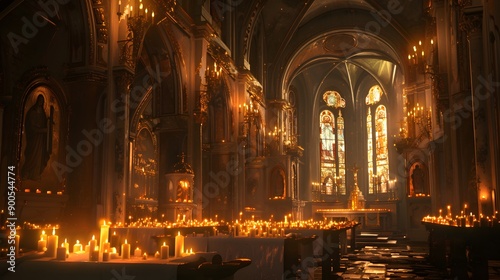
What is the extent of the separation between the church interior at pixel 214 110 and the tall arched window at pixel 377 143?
53 cm

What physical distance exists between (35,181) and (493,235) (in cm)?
1262

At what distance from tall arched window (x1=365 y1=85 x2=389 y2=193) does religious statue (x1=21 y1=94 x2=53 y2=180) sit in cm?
2582

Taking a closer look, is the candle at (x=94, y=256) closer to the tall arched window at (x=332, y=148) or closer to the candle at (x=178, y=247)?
the candle at (x=178, y=247)

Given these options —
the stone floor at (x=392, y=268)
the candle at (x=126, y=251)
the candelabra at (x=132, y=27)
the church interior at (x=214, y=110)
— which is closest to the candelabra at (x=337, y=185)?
the church interior at (x=214, y=110)

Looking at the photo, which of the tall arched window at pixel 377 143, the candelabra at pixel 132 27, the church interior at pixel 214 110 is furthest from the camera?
the tall arched window at pixel 377 143

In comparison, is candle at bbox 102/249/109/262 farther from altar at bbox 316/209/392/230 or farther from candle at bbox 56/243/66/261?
altar at bbox 316/209/392/230

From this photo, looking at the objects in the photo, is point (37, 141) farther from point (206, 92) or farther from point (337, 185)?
point (337, 185)

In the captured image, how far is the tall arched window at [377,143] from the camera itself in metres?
36.7

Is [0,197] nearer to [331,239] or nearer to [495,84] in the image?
[331,239]

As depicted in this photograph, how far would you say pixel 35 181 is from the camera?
15023 millimetres

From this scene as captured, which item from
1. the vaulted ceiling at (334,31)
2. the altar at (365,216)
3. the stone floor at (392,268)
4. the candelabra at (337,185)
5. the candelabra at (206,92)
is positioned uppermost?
the vaulted ceiling at (334,31)

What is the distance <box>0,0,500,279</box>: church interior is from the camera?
1170 cm

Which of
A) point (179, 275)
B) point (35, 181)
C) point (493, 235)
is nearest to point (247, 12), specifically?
point (35, 181)

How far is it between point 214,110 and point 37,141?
8.45m
